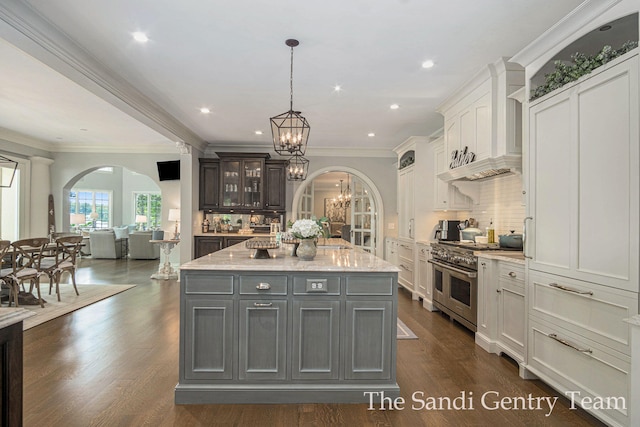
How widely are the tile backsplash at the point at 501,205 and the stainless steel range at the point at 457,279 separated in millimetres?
417

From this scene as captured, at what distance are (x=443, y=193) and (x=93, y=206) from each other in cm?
1280

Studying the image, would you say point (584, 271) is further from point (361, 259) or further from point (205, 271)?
point (205, 271)

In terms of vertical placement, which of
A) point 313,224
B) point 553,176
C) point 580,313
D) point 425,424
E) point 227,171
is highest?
point 227,171

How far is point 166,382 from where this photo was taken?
111 inches

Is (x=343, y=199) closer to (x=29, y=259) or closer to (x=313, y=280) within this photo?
(x=29, y=259)

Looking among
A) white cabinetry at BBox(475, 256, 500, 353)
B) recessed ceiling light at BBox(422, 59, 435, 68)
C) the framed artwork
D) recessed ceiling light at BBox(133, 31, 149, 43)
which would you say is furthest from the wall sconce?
the framed artwork

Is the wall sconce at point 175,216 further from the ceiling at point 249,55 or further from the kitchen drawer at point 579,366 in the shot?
the kitchen drawer at point 579,366

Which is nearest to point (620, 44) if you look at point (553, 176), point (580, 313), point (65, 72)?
point (553, 176)

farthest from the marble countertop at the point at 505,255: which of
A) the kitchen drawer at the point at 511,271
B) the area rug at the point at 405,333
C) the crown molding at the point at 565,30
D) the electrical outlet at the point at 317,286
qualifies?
the electrical outlet at the point at 317,286

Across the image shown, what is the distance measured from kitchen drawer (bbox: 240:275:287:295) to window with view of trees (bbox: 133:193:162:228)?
491 inches

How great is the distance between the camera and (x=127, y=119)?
5840mm

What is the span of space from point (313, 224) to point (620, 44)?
2518 mm

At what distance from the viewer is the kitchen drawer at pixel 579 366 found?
6.93 feet

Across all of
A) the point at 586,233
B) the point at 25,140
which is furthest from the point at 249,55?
the point at 25,140
